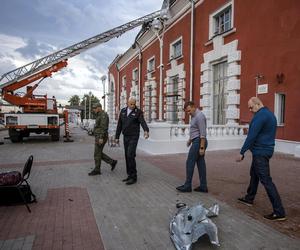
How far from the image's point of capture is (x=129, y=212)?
4.33 metres

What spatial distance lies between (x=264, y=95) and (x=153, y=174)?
6060 millimetres

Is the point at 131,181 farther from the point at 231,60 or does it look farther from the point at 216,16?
the point at 216,16

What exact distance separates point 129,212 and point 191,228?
133 cm

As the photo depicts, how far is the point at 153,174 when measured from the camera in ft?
22.9

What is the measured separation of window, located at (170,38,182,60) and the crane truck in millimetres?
1833

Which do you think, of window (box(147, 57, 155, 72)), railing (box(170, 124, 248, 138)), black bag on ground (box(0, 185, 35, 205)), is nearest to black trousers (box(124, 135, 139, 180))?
black bag on ground (box(0, 185, 35, 205))

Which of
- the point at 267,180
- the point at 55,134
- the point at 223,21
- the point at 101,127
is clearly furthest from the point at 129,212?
the point at 55,134

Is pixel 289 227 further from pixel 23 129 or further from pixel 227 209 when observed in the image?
pixel 23 129

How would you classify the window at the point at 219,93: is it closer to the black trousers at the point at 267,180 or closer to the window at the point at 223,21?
the window at the point at 223,21

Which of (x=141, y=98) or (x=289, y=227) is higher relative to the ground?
(x=141, y=98)

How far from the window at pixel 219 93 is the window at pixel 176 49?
164 inches

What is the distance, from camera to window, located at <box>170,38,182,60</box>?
17.7 m

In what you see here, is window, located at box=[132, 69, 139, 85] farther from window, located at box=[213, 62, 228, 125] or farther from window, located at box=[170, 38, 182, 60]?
window, located at box=[213, 62, 228, 125]

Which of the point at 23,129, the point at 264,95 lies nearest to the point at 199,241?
the point at 264,95
